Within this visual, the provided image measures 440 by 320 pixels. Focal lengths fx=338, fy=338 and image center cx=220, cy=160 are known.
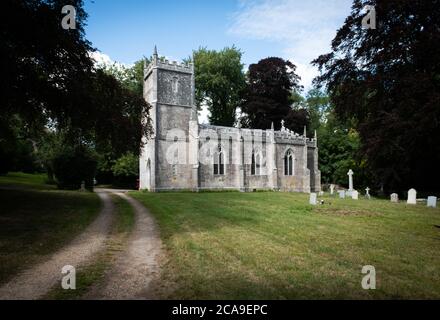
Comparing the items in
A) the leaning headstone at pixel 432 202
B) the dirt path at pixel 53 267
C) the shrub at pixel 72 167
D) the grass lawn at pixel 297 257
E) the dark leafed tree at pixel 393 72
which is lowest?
the dirt path at pixel 53 267

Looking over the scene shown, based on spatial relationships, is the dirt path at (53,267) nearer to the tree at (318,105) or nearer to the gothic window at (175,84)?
the gothic window at (175,84)

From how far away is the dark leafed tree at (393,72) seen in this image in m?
10.8

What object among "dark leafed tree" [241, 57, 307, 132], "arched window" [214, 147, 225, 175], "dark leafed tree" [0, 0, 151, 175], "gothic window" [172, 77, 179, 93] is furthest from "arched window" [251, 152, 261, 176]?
"dark leafed tree" [0, 0, 151, 175]

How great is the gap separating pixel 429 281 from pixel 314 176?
119 feet

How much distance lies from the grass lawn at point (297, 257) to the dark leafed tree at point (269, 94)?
118ft

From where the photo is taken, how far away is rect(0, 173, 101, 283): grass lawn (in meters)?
7.86

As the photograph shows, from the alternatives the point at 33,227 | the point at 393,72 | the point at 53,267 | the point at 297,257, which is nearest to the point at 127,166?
the point at 33,227

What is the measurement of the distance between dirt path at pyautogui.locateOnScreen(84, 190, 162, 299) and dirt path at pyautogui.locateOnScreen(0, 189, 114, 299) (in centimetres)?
87

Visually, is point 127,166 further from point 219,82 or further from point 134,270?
point 134,270

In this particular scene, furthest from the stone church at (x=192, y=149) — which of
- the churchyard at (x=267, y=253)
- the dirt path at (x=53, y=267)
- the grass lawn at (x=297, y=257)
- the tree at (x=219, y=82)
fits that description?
the dirt path at (x=53, y=267)

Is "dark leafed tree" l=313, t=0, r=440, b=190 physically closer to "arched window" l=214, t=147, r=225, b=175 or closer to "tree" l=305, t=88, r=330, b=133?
"arched window" l=214, t=147, r=225, b=175

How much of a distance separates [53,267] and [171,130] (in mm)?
27229

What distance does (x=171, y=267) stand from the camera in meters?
7.09

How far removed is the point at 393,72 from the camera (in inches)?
476
